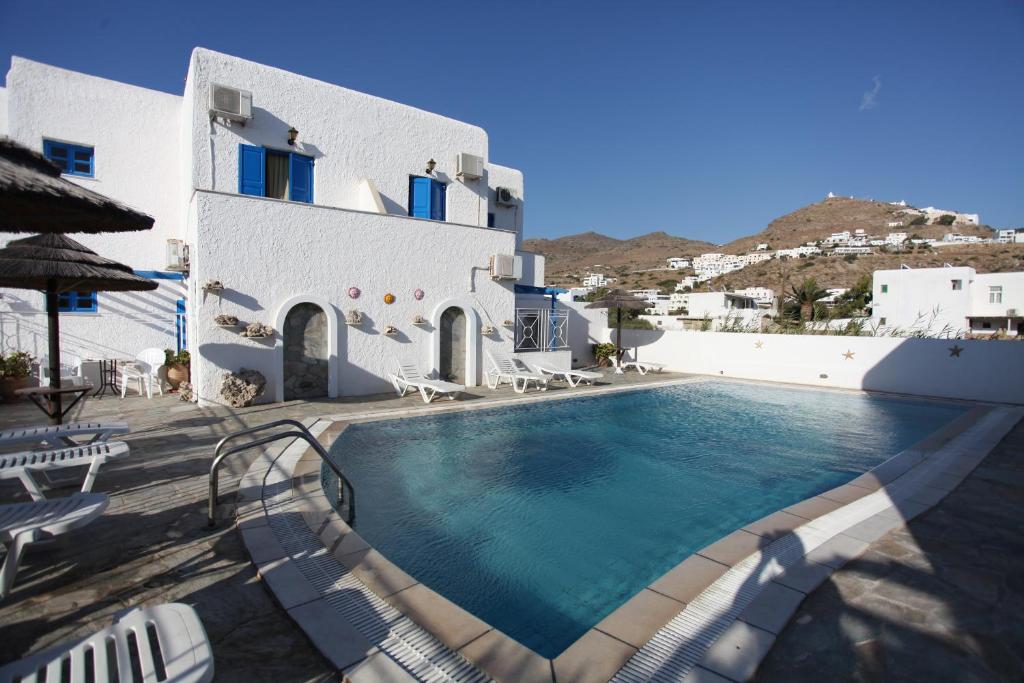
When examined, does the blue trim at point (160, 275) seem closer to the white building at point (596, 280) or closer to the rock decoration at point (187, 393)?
the rock decoration at point (187, 393)

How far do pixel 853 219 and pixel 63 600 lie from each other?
127 metres

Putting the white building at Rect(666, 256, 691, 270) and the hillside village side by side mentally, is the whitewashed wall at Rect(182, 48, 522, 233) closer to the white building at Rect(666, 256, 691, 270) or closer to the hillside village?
the hillside village

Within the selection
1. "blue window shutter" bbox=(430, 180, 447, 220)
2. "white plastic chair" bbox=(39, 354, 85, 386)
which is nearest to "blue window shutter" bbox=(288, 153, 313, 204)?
"blue window shutter" bbox=(430, 180, 447, 220)

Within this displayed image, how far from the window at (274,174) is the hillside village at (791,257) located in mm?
35535

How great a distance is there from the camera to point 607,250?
11725 cm

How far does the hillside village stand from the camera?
212ft

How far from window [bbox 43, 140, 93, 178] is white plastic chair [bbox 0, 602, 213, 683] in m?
16.2

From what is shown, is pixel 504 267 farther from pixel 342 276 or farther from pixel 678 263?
pixel 678 263

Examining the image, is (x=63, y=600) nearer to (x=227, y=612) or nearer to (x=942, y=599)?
(x=227, y=612)

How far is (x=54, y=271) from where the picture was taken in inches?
277

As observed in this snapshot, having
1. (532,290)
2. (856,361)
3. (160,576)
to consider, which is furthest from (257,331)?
(856,361)

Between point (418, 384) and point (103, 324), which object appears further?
point (103, 324)

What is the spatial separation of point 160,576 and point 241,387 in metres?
7.54

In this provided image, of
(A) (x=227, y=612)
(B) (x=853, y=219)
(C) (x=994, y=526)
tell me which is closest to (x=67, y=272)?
(A) (x=227, y=612)
